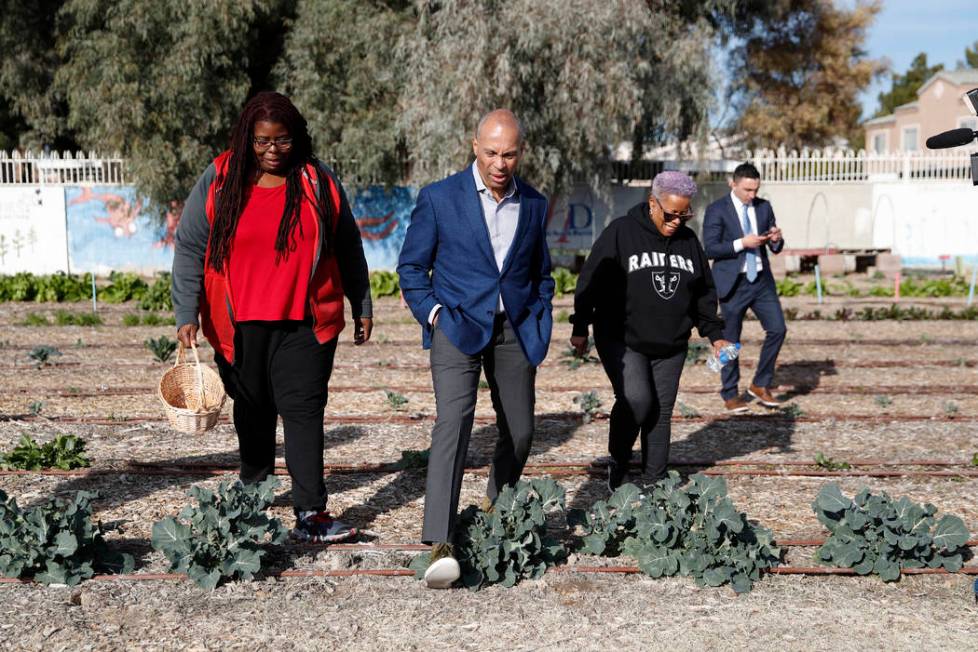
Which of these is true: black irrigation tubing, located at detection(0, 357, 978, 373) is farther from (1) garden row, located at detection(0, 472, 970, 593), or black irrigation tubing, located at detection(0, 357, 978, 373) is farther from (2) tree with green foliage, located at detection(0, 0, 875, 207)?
(2) tree with green foliage, located at detection(0, 0, 875, 207)

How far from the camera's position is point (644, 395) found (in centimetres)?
564

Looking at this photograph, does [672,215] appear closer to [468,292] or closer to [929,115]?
[468,292]

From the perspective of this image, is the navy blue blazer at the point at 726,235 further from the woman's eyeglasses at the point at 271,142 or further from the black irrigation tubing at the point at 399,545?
the woman's eyeglasses at the point at 271,142

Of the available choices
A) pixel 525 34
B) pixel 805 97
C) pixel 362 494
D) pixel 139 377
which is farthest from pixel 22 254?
pixel 805 97

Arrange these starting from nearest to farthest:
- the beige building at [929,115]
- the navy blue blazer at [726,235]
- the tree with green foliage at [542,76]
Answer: the navy blue blazer at [726,235] < the tree with green foliage at [542,76] < the beige building at [929,115]

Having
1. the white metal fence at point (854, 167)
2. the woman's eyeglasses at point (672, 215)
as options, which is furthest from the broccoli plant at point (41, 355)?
the white metal fence at point (854, 167)

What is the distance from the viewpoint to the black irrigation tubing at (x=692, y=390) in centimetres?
937

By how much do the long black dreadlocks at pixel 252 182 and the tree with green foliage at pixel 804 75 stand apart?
26912mm

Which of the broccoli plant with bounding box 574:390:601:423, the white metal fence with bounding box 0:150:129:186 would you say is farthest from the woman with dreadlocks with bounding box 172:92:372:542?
the white metal fence with bounding box 0:150:129:186

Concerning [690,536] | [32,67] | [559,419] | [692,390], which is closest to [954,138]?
[690,536]

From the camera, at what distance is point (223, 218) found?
4.73 meters

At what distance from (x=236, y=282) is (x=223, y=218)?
0.96 ft

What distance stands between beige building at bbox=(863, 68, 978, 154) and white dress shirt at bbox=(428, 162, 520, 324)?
128ft

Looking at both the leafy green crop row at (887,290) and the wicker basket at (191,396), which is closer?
the wicker basket at (191,396)
